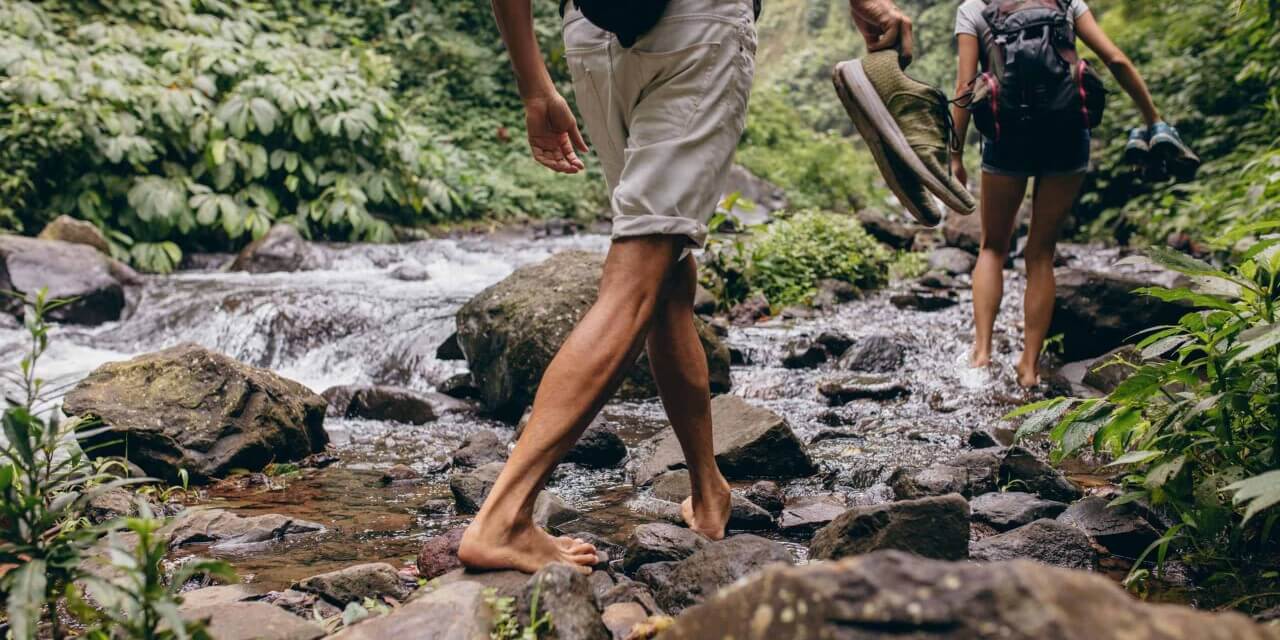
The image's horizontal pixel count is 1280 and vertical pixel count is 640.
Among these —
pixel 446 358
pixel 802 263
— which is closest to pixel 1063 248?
pixel 802 263

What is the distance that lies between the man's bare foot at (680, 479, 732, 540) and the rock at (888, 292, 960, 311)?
487cm

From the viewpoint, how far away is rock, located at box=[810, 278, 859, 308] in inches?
287

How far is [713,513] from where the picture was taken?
246cm

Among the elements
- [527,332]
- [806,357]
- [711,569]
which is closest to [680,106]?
[711,569]

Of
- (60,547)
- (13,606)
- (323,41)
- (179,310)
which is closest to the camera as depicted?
(13,606)

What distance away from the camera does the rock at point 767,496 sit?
2787mm

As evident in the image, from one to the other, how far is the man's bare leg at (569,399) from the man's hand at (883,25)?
2.78 ft

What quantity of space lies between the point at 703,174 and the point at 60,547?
1.43m

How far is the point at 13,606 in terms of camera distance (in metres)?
1.32

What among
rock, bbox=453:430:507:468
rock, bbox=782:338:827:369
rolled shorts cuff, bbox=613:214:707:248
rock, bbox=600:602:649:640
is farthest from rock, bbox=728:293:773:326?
rock, bbox=600:602:649:640

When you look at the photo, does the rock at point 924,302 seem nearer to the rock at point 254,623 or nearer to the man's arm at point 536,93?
the man's arm at point 536,93

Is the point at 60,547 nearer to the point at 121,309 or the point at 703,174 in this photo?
the point at 703,174

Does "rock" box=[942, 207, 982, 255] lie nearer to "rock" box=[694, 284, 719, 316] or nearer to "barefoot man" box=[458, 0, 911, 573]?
"rock" box=[694, 284, 719, 316]

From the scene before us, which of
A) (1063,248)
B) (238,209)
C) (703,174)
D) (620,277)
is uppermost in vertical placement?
(703,174)
